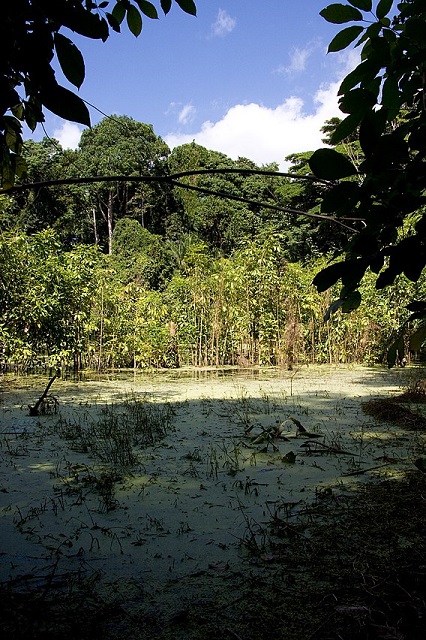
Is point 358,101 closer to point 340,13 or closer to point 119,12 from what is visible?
point 340,13

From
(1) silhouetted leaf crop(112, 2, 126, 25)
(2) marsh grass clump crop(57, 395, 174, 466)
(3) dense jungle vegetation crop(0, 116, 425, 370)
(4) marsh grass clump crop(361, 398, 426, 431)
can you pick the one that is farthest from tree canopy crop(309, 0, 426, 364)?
(4) marsh grass clump crop(361, 398, 426, 431)

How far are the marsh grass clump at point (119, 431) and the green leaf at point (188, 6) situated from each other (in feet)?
7.37

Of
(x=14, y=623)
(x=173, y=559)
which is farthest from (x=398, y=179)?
(x=173, y=559)

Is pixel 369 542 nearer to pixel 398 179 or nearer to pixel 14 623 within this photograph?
pixel 14 623

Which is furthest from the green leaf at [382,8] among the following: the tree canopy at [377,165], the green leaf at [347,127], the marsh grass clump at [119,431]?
the marsh grass clump at [119,431]

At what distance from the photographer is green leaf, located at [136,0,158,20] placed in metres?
0.89

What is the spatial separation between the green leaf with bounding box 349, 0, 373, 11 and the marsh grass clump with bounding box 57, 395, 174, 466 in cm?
236

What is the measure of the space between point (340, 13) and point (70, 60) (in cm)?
38

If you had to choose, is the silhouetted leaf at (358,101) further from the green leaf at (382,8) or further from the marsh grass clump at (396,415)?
the marsh grass clump at (396,415)

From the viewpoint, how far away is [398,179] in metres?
0.58

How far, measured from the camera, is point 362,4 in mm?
672

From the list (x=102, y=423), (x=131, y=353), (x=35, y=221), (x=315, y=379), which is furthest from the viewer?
(x=35, y=221)

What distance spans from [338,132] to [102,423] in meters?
3.33

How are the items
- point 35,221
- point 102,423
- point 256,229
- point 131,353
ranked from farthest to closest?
point 256,229, point 35,221, point 131,353, point 102,423
